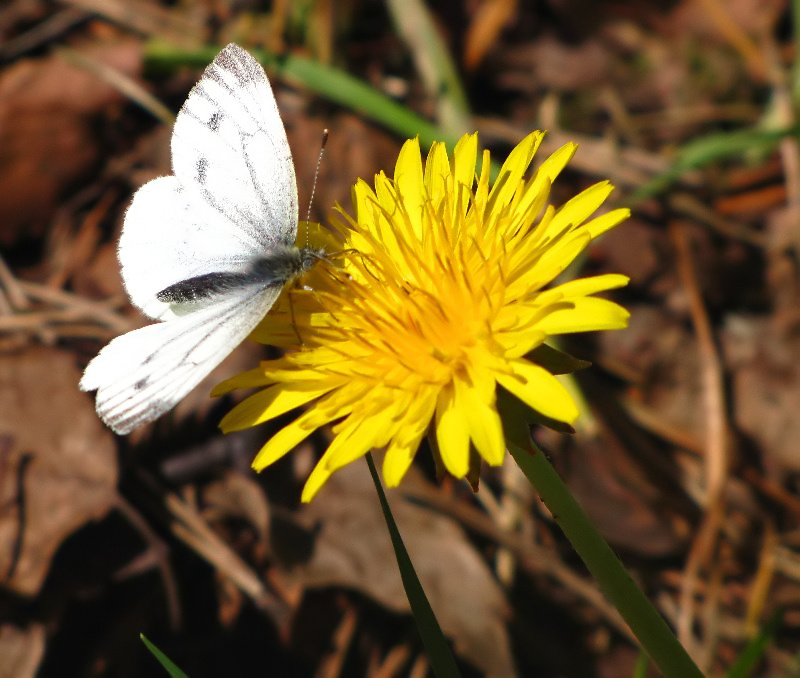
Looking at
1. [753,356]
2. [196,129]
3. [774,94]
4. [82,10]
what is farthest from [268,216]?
[774,94]

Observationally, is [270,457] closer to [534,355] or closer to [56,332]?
[534,355]

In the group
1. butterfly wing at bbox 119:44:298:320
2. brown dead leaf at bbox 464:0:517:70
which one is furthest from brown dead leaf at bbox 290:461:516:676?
brown dead leaf at bbox 464:0:517:70

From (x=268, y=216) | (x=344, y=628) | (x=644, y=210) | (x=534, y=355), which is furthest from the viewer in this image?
(x=644, y=210)

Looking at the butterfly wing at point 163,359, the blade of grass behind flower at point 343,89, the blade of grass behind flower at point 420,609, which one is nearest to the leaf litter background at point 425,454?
the blade of grass behind flower at point 343,89

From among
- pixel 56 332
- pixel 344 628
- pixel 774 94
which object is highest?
pixel 774 94

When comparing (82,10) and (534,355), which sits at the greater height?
(82,10)

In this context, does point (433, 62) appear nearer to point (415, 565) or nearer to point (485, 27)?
point (485, 27)
